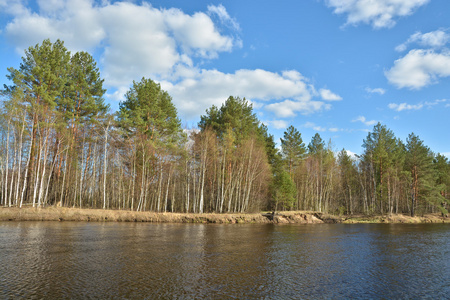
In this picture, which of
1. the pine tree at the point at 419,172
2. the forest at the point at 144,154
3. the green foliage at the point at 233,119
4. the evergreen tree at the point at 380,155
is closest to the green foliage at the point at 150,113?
the forest at the point at 144,154

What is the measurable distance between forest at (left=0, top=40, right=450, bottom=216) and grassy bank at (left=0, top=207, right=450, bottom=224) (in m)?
1.75

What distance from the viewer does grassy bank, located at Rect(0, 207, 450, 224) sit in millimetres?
28469

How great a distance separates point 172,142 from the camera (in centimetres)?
4172

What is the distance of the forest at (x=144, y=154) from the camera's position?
33.0 m

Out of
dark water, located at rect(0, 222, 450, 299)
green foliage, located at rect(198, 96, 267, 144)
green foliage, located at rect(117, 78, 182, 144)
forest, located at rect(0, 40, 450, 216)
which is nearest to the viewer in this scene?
dark water, located at rect(0, 222, 450, 299)

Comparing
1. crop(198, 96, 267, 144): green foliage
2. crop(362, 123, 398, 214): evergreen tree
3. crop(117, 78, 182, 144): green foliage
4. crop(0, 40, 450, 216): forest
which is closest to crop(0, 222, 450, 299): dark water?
crop(0, 40, 450, 216): forest

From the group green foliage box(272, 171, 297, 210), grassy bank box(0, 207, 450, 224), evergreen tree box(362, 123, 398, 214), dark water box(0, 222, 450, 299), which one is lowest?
grassy bank box(0, 207, 450, 224)

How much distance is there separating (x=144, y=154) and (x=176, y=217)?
32.6ft

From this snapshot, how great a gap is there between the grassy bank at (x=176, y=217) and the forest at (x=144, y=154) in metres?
1.75

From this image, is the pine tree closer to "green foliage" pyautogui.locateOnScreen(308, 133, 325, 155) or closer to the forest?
the forest

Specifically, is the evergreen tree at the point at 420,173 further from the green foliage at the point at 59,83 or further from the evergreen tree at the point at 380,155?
the green foliage at the point at 59,83

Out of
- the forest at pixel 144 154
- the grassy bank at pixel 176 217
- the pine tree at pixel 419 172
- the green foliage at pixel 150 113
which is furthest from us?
the pine tree at pixel 419 172

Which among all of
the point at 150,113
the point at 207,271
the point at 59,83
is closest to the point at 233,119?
the point at 150,113

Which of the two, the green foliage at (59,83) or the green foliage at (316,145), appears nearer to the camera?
the green foliage at (59,83)
